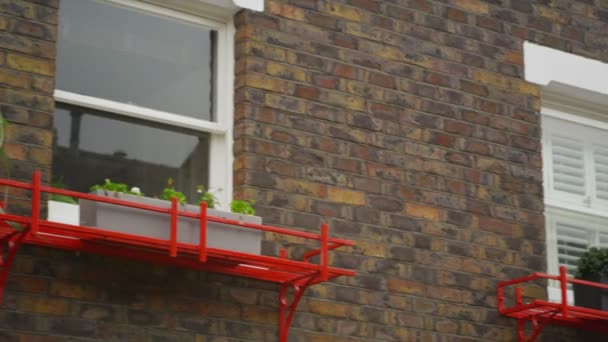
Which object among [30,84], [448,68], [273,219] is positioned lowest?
[273,219]

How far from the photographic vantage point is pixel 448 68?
7516 mm

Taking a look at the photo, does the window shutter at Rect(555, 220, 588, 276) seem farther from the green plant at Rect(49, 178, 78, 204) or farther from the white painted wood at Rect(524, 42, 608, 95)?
the green plant at Rect(49, 178, 78, 204)

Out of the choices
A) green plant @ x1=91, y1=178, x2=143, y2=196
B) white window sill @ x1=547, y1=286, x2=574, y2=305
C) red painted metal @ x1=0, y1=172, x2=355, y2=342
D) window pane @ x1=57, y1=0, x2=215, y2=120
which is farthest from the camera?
white window sill @ x1=547, y1=286, x2=574, y2=305

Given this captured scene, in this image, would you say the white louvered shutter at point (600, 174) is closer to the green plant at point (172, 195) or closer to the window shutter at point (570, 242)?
the window shutter at point (570, 242)

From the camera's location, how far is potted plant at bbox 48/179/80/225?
6082 mm

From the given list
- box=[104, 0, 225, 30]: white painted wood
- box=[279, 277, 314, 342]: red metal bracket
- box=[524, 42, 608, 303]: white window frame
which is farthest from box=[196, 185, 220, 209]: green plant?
box=[524, 42, 608, 303]: white window frame

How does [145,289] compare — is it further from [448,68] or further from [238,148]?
[448,68]

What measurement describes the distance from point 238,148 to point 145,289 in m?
1.00

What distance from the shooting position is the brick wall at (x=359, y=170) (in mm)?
6043

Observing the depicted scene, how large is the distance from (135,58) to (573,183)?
292cm

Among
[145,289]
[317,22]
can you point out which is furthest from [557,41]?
[145,289]

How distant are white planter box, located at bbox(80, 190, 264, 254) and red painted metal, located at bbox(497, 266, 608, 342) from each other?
5.59 ft

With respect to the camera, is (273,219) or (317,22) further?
(317,22)

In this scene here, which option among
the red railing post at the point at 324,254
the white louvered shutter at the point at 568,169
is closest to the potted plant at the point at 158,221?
the red railing post at the point at 324,254
